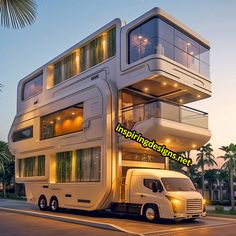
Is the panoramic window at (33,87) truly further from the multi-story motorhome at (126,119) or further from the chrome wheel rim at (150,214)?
the chrome wheel rim at (150,214)

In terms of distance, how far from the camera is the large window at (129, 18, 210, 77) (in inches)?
779

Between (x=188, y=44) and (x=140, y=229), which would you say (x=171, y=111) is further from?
(x=140, y=229)

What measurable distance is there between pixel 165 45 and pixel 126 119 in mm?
4633

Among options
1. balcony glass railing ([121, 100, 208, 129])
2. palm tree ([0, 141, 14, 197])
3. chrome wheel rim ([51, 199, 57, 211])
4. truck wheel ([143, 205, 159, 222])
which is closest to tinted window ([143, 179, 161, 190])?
truck wheel ([143, 205, 159, 222])

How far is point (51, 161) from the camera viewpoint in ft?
82.9

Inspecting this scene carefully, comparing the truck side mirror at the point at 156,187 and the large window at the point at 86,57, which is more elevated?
the large window at the point at 86,57

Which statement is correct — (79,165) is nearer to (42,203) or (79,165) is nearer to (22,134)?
(42,203)

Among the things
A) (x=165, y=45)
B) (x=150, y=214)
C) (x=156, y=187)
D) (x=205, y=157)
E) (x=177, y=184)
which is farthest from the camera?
(x=205, y=157)

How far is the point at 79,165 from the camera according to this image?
22578 millimetres

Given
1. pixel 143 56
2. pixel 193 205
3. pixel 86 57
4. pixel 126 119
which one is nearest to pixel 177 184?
pixel 193 205

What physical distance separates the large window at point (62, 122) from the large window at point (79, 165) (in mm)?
1568

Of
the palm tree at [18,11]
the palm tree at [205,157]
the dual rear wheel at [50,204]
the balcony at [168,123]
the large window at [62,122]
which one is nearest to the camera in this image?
the palm tree at [18,11]

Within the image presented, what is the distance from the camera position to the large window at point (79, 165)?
21166 mm

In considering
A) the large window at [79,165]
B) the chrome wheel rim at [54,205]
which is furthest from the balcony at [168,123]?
the chrome wheel rim at [54,205]
